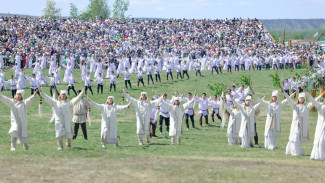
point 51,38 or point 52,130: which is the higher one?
point 51,38

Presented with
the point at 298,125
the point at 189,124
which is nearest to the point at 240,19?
the point at 189,124

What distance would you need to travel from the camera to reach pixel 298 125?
66.1 feet

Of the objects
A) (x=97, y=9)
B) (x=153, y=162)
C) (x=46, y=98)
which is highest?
(x=97, y=9)

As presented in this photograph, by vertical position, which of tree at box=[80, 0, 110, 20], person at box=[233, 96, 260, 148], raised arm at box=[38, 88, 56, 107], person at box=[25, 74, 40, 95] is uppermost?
tree at box=[80, 0, 110, 20]

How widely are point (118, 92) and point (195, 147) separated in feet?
67.3

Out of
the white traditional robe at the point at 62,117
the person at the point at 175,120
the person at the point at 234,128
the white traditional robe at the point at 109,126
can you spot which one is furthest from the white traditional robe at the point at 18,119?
the person at the point at 234,128

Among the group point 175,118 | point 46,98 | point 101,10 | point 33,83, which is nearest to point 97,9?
point 101,10

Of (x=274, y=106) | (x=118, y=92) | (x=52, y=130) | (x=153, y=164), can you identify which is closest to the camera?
(x=153, y=164)

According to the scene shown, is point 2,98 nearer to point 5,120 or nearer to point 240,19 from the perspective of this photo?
point 5,120

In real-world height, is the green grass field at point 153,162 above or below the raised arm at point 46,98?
below

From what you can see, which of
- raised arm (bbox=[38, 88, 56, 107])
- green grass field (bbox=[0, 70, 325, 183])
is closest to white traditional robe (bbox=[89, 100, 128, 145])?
green grass field (bbox=[0, 70, 325, 183])

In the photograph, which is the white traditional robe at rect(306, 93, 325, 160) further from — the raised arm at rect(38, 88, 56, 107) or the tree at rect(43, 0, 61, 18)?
the tree at rect(43, 0, 61, 18)

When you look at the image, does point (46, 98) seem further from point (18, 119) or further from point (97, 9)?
point (97, 9)

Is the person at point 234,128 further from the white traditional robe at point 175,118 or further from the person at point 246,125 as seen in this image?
the white traditional robe at point 175,118
